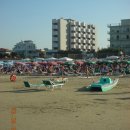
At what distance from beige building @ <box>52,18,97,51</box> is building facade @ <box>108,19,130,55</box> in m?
18.4

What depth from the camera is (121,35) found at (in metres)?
101

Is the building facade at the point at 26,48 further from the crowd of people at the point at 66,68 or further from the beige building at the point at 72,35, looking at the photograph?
the crowd of people at the point at 66,68

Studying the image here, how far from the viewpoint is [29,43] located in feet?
402

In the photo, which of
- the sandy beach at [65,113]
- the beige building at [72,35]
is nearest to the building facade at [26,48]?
the beige building at [72,35]

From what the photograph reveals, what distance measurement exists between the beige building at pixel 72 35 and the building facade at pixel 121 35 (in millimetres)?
18413

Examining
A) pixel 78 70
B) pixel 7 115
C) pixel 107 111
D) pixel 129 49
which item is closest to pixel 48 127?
pixel 7 115

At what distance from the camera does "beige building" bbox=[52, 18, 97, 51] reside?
11669cm

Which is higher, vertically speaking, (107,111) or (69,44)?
(69,44)

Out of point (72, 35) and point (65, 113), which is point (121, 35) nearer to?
point (72, 35)

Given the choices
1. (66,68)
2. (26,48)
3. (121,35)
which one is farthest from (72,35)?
(66,68)

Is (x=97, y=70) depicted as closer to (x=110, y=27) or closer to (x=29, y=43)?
(x=110, y=27)

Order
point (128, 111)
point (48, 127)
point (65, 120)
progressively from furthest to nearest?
point (128, 111), point (65, 120), point (48, 127)

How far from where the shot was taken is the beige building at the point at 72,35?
117 meters

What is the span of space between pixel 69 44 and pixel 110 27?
67.5 ft
